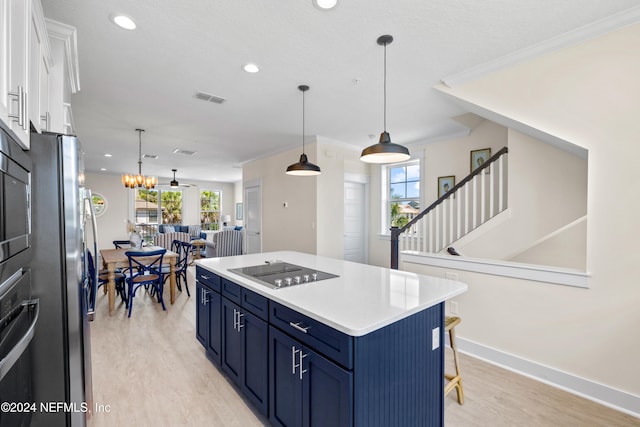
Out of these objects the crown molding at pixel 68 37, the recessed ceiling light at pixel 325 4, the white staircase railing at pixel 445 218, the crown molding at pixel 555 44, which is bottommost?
the white staircase railing at pixel 445 218

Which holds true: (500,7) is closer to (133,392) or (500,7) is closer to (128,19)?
(128,19)

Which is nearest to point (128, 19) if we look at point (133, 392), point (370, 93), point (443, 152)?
point (370, 93)

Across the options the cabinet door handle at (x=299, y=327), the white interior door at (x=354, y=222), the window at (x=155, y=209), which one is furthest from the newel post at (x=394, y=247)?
the window at (x=155, y=209)

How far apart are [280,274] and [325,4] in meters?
1.87

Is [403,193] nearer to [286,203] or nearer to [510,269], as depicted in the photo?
[286,203]

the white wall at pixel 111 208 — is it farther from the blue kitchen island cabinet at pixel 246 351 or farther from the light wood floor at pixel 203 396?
the blue kitchen island cabinet at pixel 246 351

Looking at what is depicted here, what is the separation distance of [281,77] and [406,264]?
2.49m

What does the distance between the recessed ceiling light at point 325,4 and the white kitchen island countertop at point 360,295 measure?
180cm

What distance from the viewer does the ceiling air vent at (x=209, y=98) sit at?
126 inches

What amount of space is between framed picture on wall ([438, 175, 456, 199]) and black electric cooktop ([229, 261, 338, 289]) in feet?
11.0

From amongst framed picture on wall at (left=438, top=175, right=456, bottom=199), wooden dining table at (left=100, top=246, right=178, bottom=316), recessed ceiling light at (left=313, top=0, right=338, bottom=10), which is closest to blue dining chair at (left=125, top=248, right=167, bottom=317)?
wooden dining table at (left=100, top=246, right=178, bottom=316)

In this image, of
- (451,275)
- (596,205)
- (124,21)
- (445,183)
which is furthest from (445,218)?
(124,21)

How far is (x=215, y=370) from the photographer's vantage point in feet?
8.25

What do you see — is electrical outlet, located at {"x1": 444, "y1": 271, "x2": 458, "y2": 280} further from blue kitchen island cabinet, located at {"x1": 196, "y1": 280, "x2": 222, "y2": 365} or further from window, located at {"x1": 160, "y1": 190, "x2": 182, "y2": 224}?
window, located at {"x1": 160, "y1": 190, "x2": 182, "y2": 224}
